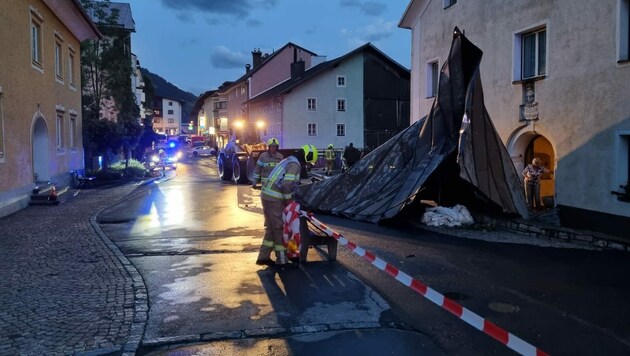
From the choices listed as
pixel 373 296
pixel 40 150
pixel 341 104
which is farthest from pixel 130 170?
pixel 373 296

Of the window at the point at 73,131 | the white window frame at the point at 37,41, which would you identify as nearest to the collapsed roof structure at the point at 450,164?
the white window frame at the point at 37,41

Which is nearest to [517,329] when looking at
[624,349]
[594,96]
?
[624,349]

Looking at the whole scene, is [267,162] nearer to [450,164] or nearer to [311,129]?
[450,164]

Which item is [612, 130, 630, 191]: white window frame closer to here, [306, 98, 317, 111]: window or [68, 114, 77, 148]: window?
[68, 114, 77, 148]: window

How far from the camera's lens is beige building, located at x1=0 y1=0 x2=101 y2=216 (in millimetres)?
13013

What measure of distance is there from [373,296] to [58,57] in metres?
17.7

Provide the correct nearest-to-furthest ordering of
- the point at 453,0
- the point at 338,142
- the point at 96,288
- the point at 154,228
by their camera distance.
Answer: the point at 96,288, the point at 154,228, the point at 453,0, the point at 338,142

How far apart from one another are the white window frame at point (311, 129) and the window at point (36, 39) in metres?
26.7

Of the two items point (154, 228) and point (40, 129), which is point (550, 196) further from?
point (40, 129)

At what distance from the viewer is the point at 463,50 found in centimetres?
1230

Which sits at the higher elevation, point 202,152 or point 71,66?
point 71,66

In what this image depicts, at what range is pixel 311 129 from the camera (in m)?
41.9

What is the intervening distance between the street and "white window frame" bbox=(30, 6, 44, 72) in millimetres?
7896

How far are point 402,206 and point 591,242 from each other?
3.89 m
